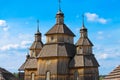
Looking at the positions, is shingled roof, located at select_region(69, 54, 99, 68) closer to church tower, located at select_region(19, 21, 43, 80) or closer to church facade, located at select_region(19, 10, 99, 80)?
church facade, located at select_region(19, 10, 99, 80)

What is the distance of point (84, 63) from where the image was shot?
1853 inches

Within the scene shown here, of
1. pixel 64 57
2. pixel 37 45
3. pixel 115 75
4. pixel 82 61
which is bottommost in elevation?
pixel 115 75

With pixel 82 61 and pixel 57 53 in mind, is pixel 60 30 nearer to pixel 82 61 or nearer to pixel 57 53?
pixel 57 53

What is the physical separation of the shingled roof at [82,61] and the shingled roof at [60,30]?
14.7 ft

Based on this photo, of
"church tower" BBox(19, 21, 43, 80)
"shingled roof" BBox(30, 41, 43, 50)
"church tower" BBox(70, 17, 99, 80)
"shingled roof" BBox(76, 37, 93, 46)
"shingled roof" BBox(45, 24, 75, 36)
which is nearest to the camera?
"church tower" BBox(70, 17, 99, 80)

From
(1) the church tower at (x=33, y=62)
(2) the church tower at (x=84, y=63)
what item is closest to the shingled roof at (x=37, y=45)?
(1) the church tower at (x=33, y=62)

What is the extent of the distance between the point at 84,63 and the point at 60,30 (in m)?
6.90

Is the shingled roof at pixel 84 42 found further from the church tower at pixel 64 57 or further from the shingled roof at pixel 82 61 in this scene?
the shingled roof at pixel 82 61

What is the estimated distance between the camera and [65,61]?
47.6 metres

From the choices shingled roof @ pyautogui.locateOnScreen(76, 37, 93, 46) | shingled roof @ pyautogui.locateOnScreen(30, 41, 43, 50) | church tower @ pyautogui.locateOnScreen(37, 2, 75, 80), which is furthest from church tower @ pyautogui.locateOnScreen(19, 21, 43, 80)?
shingled roof @ pyautogui.locateOnScreen(76, 37, 93, 46)

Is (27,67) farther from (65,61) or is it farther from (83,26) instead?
(83,26)

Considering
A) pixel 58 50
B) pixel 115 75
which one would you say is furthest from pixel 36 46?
pixel 115 75

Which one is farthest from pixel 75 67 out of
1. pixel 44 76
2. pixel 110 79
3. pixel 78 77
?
pixel 110 79

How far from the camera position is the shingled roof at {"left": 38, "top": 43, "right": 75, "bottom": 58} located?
4772 centimetres
